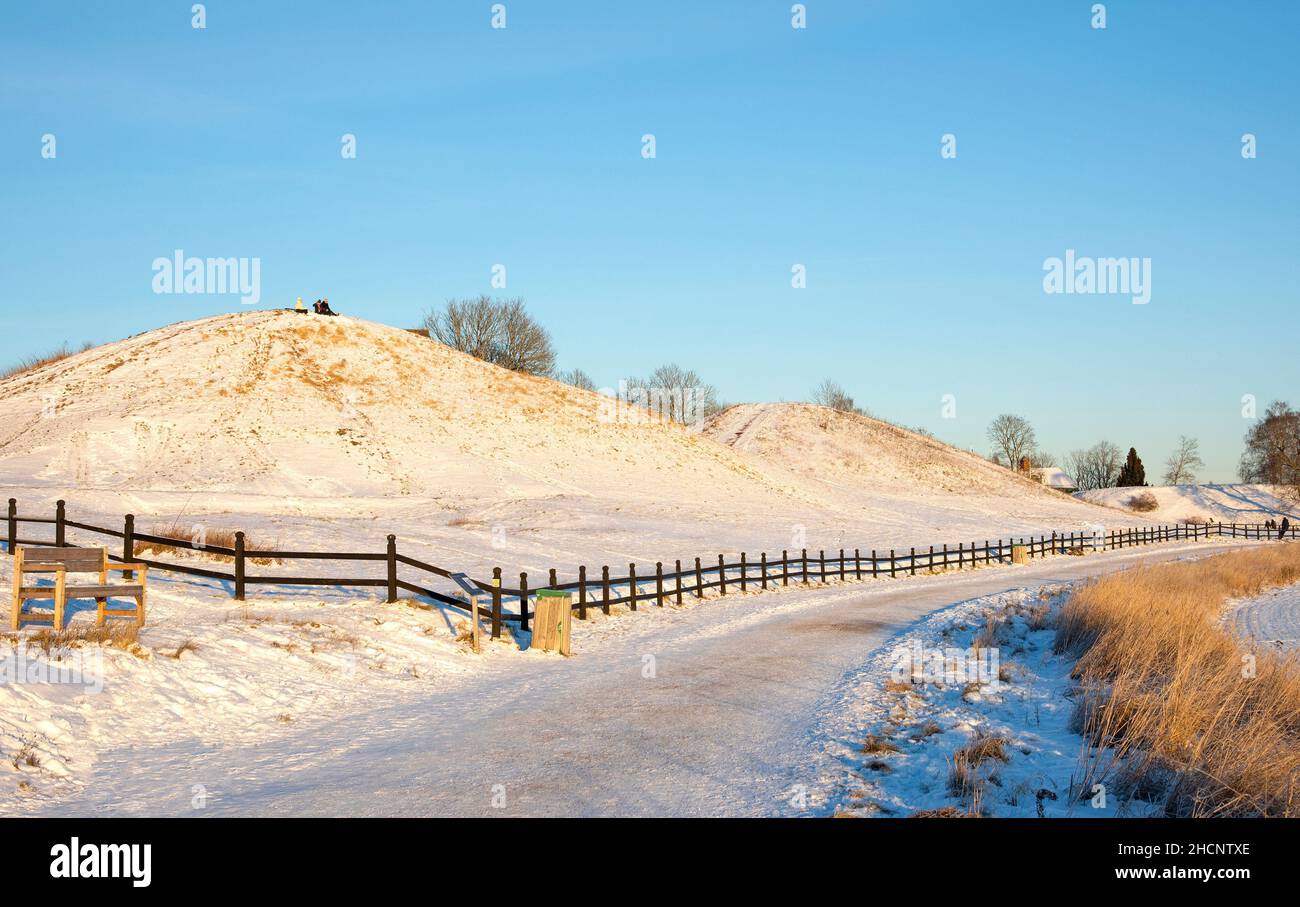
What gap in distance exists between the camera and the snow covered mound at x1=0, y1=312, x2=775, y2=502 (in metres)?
59.5

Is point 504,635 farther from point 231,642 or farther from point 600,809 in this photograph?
point 600,809

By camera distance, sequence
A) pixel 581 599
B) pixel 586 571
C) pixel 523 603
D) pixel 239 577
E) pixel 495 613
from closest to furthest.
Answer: pixel 239 577 → pixel 495 613 → pixel 523 603 → pixel 581 599 → pixel 586 571

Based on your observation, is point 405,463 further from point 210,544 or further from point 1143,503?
point 1143,503

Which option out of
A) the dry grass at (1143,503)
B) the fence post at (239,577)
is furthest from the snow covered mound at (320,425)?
the dry grass at (1143,503)

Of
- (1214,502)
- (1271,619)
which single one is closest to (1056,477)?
(1214,502)

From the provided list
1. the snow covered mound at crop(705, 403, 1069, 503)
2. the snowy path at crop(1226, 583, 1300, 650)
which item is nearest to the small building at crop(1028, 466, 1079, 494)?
the snow covered mound at crop(705, 403, 1069, 503)

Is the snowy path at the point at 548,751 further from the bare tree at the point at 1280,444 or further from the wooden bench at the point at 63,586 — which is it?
the bare tree at the point at 1280,444

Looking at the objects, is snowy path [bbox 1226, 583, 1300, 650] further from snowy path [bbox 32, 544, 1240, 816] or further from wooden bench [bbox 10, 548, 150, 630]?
wooden bench [bbox 10, 548, 150, 630]

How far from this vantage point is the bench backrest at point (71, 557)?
46.2 feet

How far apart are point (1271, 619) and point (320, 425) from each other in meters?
61.4

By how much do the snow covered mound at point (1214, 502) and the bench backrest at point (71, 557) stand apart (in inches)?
5110

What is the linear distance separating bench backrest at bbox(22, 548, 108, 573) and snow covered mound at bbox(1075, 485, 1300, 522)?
12980 centimetres

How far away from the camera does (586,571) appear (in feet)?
94.0
